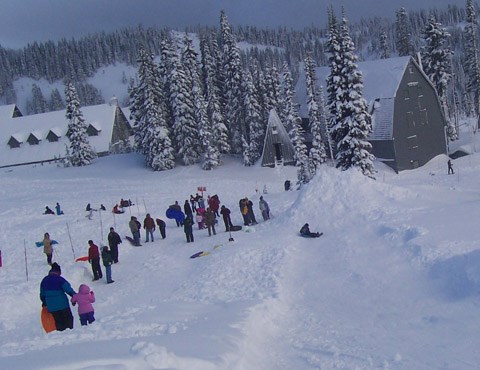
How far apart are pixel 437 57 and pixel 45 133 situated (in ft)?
199

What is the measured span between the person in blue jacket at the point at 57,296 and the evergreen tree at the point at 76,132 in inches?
1927

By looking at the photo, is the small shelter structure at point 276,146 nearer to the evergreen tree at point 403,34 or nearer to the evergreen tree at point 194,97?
the evergreen tree at point 194,97

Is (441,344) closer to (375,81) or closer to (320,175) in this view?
(320,175)

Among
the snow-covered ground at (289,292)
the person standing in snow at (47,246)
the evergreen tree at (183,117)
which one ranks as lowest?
the snow-covered ground at (289,292)

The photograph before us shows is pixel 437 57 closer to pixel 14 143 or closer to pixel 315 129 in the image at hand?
pixel 315 129

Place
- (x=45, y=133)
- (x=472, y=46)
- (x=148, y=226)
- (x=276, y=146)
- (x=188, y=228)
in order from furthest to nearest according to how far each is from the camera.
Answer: (x=45, y=133)
(x=472, y=46)
(x=276, y=146)
(x=148, y=226)
(x=188, y=228)

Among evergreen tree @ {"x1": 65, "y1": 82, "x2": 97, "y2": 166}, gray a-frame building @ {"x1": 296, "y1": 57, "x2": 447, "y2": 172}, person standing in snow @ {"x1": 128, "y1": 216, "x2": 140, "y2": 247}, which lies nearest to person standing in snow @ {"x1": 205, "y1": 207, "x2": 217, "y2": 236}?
person standing in snow @ {"x1": 128, "y1": 216, "x2": 140, "y2": 247}

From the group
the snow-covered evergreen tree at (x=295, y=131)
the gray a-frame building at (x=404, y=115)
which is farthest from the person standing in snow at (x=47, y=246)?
the gray a-frame building at (x=404, y=115)

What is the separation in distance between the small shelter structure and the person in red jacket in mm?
34012

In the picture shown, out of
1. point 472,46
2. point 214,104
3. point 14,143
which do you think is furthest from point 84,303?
point 14,143

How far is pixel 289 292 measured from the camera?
12.6 meters

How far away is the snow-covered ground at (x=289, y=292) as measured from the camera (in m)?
8.03

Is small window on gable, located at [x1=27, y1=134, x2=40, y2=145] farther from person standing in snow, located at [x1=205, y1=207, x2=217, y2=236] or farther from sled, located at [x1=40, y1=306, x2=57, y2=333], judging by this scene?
sled, located at [x1=40, y1=306, x2=57, y2=333]

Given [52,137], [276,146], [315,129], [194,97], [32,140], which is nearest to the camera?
[315,129]
